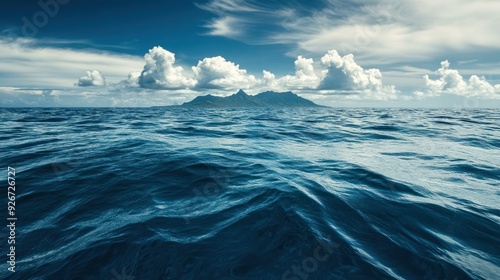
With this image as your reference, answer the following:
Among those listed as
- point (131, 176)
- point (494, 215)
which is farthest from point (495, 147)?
point (131, 176)

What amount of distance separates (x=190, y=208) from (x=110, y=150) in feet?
28.3

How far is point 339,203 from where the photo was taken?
662 cm

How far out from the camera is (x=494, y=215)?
21.4 ft

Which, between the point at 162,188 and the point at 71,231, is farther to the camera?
the point at 162,188

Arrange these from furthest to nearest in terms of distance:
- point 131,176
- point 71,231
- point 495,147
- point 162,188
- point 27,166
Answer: point 495,147, point 27,166, point 131,176, point 162,188, point 71,231

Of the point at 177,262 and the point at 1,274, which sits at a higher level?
the point at 177,262

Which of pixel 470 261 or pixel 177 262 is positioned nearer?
pixel 177 262

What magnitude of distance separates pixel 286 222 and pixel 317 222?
73cm

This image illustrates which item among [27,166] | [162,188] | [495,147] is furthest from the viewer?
[495,147]

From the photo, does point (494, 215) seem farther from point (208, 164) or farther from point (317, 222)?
point (208, 164)

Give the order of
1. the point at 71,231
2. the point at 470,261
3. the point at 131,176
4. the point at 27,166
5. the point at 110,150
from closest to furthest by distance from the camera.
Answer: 1. the point at 470,261
2. the point at 71,231
3. the point at 131,176
4. the point at 27,166
5. the point at 110,150

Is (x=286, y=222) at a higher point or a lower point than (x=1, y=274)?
higher

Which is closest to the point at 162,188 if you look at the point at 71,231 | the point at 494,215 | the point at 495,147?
the point at 71,231

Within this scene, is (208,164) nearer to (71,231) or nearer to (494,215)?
(71,231)
